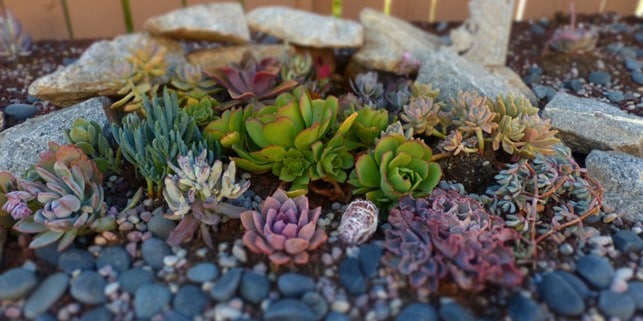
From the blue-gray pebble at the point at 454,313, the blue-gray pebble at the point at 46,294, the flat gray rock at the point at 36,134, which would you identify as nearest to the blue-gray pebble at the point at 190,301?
the blue-gray pebble at the point at 46,294

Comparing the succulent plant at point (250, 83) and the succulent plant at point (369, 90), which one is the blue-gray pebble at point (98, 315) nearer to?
the succulent plant at point (250, 83)

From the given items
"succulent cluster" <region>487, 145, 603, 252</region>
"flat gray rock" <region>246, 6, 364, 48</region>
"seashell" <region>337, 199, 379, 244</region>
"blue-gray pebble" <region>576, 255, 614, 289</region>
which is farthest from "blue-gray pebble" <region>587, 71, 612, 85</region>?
"seashell" <region>337, 199, 379, 244</region>

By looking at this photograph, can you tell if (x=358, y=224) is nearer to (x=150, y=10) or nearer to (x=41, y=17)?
(x=150, y=10)

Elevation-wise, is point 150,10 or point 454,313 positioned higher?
point 150,10

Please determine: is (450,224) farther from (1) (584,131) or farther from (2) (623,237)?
(1) (584,131)

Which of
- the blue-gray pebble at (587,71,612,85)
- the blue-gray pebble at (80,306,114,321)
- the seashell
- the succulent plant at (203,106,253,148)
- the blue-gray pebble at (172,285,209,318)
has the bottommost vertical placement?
the blue-gray pebble at (80,306,114,321)

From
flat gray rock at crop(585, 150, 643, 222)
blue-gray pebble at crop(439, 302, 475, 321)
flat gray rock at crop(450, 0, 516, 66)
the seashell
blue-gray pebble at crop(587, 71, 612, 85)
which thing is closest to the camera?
blue-gray pebble at crop(439, 302, 475, 321)

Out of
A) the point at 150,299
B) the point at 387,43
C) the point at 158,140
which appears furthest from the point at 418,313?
the point at 387,43

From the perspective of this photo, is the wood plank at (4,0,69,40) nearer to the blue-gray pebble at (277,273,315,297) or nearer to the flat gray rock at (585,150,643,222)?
the blue-gray pebble at (277,273,315,297)
